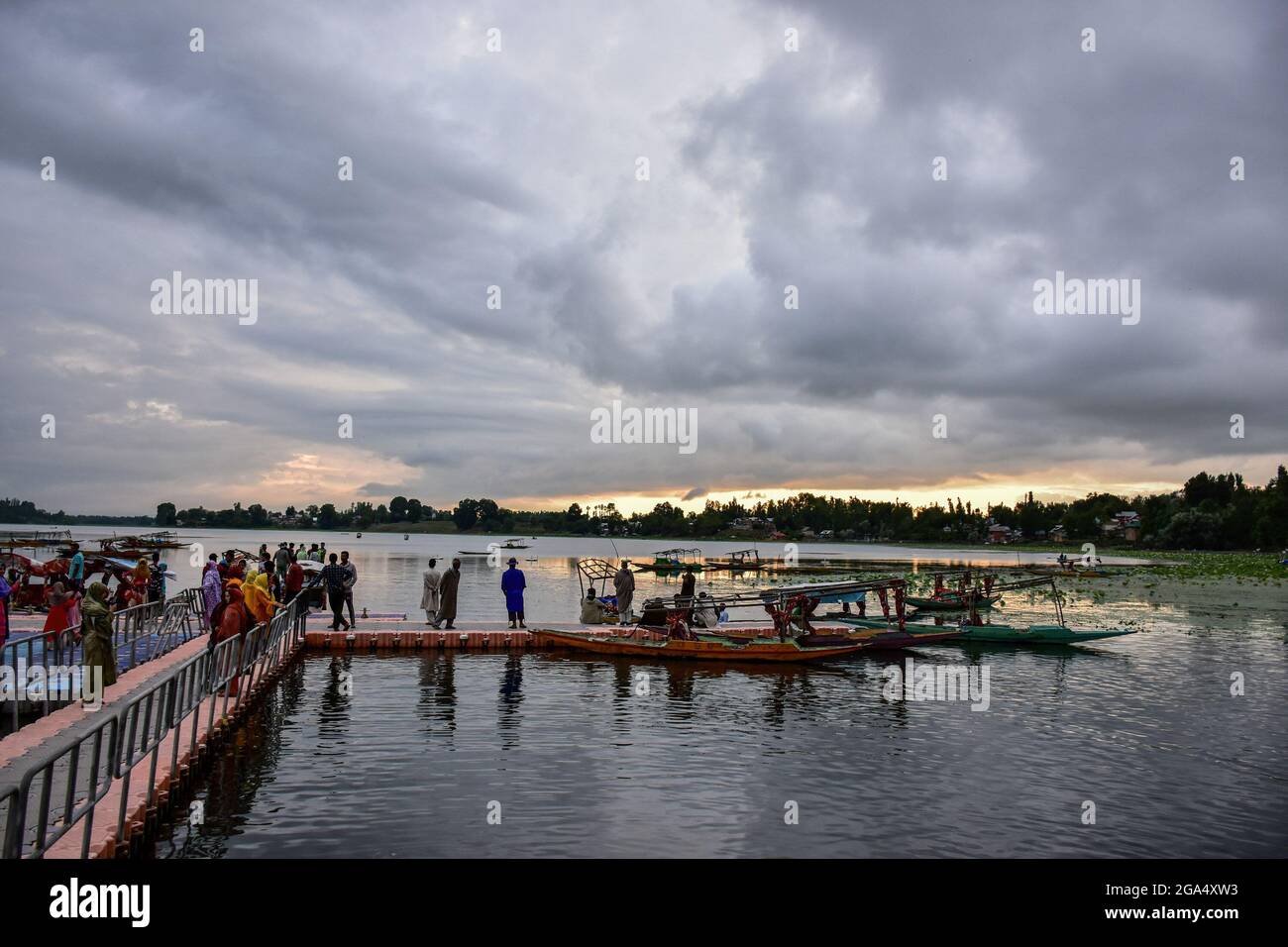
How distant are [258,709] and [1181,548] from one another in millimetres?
195228

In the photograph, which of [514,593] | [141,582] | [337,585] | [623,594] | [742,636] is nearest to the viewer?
[141,582]

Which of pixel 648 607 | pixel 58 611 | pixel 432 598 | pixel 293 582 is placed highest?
pixel 58 611

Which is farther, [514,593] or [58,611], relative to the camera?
[514,593]

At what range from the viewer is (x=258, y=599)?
1847cm

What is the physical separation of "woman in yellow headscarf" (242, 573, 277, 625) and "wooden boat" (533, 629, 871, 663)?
1201 centimetres

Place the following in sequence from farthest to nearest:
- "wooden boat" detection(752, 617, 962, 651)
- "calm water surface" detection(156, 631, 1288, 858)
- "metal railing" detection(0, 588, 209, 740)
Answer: "wooden boat" detection(752, 617, 962, 651), "metal railing" detection(0, 588, 209, 740), "calm water surface" detection(156, 631, 1288, 858)

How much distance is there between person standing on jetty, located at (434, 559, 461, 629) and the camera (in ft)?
101

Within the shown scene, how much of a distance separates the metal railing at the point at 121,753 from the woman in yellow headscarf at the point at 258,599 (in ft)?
1.23

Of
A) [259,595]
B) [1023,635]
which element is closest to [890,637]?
[1023,635]

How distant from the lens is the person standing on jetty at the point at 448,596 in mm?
30875

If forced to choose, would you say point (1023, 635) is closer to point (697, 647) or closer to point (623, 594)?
point (697, 647)

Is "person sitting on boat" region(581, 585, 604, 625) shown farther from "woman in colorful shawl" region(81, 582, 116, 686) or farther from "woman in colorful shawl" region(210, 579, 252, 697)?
"woman in colorful shawl" region(81, 582, 116, 686)

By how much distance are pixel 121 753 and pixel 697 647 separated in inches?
806

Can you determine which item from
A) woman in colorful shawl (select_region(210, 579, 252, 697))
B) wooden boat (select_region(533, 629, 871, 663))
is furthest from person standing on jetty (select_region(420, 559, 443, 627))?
woman in colorful shawl (select_region(210, 579, 252, 697))
